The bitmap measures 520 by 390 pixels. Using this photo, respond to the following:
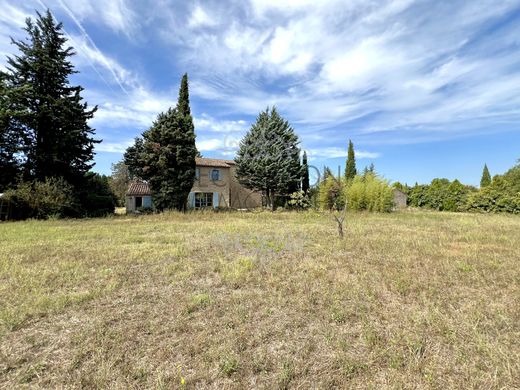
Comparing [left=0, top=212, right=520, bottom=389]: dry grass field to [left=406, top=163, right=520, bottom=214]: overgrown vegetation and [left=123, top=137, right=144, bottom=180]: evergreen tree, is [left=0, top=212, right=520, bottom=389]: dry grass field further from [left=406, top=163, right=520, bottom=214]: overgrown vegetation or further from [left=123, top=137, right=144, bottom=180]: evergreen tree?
[left=406, top=163, right=520, bottom=214]: overgrown vegetation

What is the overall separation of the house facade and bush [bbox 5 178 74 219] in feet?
26.6

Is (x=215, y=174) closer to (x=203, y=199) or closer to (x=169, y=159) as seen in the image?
(x=203, y=199)

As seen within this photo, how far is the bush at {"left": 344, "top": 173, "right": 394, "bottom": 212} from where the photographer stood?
19406mm

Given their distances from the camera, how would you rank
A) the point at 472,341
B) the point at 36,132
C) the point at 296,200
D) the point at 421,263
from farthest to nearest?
the point at 36,132
the point at 296,200
the point at 421,263
the point at 472,341

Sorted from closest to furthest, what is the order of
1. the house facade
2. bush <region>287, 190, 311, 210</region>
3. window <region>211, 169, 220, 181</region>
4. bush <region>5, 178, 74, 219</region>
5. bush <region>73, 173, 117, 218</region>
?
bush <region>287, 190, 311, 210</region> < bush <region>5, 178, 74, 219</region> < bush <region>73, 173, 117, 218</region> < the house facade < window <region>211, 169, 220, 181</region>

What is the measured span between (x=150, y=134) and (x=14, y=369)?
17.0 metres

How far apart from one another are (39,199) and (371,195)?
1936 centimetres

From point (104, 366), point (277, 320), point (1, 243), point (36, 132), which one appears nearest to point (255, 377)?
point (277, 320)

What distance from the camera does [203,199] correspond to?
23766mm

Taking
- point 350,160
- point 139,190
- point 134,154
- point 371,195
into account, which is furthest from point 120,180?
point 371,195

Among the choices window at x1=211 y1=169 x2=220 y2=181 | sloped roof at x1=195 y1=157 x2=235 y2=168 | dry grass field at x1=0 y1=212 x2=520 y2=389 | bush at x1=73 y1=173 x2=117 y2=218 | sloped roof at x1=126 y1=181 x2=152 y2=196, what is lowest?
dry grass field at x1=0 y1=212 x2=520 y2=389

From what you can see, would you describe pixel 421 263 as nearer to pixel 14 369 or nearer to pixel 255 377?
pixel 255 377

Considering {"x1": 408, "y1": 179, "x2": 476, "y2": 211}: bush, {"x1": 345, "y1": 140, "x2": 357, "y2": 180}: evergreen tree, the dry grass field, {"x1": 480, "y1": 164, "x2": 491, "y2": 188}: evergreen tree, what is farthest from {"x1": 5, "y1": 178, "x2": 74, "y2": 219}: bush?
{"x1": 480, "y1": 164, "x2": 491, "y2": 188}: evergreen tree

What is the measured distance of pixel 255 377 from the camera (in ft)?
7.42
